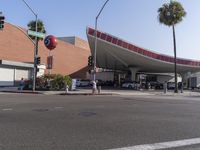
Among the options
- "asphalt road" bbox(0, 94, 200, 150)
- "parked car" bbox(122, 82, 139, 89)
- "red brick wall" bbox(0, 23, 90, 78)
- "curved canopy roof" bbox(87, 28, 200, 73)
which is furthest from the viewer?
"parked car" bbox(122, 82, 139, 89)

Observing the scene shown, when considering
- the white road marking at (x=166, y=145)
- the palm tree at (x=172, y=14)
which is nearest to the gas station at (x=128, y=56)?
the palm tree at (x=172, y=14)

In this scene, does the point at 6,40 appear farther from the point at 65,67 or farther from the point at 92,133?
the point at 92,133

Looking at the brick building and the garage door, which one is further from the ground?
the brick building

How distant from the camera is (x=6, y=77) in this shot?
182 ft

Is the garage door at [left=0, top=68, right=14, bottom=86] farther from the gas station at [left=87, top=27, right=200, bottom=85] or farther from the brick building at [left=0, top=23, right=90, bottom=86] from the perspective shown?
the gas station at [left=87, top=27, right=200, bottom=85]

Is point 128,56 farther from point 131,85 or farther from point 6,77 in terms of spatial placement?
point 6,77

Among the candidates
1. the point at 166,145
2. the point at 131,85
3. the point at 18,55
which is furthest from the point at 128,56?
the point at 166,145

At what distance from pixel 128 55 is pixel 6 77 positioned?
70.8ft

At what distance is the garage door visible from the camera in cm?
5412

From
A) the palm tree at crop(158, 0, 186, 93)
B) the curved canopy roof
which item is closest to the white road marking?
the palm tree at crop(158, 0, 186, 93)

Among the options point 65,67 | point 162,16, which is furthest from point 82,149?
point 65,67

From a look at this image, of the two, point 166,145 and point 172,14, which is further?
point 172,14

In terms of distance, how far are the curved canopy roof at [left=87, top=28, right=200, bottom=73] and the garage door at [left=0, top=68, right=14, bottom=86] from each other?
520 inches

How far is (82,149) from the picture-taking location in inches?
331
